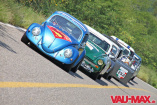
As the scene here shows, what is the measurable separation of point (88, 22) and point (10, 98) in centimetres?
2813

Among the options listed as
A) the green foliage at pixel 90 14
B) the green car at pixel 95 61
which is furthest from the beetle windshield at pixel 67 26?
the green foliage at pixel 90 14

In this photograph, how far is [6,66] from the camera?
6.20 meters

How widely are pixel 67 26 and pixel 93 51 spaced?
5.96 ft

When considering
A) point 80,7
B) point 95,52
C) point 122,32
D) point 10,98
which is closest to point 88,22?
point 80,7

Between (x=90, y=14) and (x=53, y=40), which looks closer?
(x=53, y=40)

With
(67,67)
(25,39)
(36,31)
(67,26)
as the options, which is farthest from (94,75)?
(36,31)

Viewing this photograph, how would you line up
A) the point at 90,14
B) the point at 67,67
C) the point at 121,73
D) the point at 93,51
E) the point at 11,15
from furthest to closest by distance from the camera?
the point at 90,14 → the point at 121,73 → the point at 11,15 → the point at 93,51 → the point at 67,67

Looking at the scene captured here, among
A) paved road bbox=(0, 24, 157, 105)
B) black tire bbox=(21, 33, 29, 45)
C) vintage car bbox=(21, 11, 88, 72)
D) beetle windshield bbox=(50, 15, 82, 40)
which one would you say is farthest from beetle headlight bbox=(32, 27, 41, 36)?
beetle windshield bbox=(50, 15, 82, 40)

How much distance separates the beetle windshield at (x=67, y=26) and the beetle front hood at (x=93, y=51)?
1374 mm

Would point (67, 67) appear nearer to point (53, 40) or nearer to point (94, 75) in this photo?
point (53, 40)

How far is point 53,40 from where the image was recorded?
8.86 meters

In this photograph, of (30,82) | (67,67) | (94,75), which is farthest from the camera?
(94,75)

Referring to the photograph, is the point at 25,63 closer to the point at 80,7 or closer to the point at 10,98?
the point at 10,98

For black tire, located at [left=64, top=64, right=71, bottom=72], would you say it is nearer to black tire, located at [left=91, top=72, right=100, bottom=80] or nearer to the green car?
the green car
